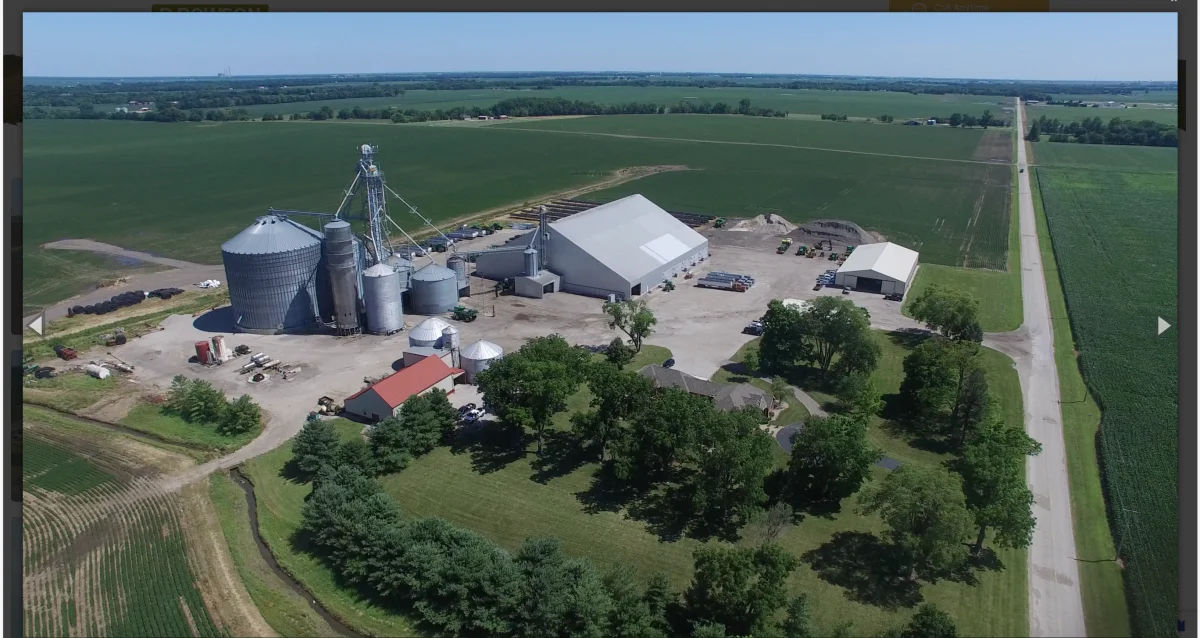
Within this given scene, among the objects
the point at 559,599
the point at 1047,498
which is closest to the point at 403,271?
the point at 559,599

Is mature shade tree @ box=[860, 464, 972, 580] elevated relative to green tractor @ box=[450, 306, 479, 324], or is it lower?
elevated

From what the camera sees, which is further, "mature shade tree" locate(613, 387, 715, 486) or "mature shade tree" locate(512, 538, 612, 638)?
"mature shade tree" locate(613, 387, 715, 486)

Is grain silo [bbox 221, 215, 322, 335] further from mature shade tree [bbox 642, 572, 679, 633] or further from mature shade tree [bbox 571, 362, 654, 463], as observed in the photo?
mature shade tree [bbox 642, 572, 679, 633]

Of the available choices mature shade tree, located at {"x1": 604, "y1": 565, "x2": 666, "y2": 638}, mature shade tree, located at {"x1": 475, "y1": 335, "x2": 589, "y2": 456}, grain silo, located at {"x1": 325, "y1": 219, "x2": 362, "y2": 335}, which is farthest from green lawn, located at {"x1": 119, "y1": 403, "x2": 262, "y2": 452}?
mature shade tree, located at {"x1": 604, "y1": 565, "x2": 666, "y2": 638}

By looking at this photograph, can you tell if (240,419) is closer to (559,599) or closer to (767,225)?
(559,599)

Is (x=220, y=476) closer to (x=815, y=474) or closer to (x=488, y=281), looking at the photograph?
(x=815, y=474)
